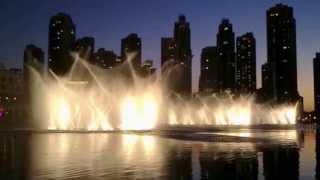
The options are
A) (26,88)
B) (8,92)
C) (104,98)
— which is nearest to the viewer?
(104,98)

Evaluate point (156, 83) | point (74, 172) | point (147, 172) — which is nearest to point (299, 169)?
point (147, 172)

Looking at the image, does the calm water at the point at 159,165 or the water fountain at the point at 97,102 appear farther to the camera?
the water fountain at the point at 97,102

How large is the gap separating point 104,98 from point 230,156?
49492 millimetres

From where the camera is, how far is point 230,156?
85.4 ft

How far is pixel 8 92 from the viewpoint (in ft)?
400

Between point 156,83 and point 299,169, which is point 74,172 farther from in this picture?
point 156,83

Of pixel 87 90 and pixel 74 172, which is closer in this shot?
pixel 74 172

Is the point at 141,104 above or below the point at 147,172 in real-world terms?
above

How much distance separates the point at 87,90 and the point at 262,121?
205 ft

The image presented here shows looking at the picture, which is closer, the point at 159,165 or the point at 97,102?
the point at 159,165

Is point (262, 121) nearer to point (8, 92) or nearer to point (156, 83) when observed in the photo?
point (156, 83)

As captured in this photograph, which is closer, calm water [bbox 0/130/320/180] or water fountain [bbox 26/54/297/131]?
calm water [bbox 0/130/320/180]

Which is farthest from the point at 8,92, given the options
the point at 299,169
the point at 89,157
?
the point at 299,169

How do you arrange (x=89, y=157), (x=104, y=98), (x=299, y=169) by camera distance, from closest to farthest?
(x=299, y=169) → (x=89, y=157) → (x=104, y=98)
